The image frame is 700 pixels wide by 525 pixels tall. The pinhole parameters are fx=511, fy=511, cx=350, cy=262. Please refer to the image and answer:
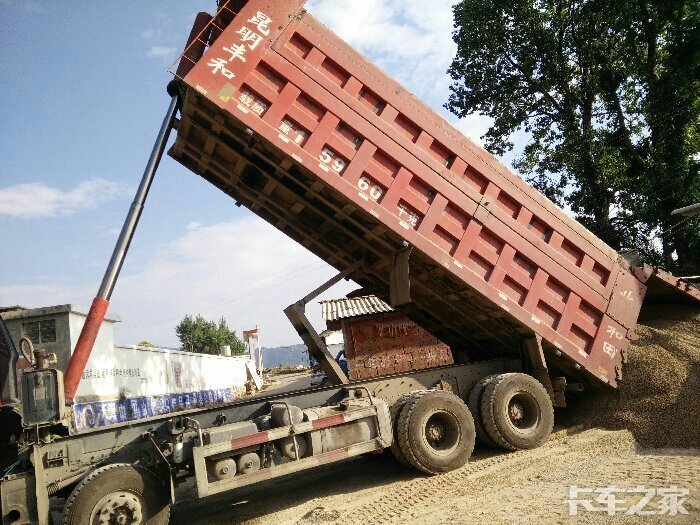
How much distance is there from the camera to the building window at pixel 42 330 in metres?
12.6

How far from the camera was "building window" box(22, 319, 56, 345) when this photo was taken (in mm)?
12625

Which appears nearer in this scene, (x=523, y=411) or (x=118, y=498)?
(x=118, y=498)

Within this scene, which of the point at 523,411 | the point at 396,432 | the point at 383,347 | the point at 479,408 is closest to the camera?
the point at 396,432

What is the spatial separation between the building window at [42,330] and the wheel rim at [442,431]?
1071 centimetres

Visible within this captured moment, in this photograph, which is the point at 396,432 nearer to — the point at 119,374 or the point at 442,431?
the point at 442,431

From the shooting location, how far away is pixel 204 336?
199ft

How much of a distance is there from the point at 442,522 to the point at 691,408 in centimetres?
392

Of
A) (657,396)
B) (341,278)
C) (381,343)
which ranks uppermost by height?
(341,278)

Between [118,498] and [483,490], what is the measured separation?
3221mm

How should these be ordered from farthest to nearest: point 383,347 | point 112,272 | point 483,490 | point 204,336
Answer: point 204,336
point 383,347
point 112,272
point 483,490

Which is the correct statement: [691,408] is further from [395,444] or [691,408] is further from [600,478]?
[395,444]

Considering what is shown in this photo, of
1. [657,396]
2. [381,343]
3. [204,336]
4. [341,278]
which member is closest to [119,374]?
[381,343]

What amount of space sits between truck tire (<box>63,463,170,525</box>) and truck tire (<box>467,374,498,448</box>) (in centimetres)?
368

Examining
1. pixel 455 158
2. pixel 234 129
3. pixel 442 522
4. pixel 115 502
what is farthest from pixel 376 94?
pixel 115 502
